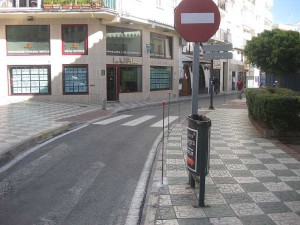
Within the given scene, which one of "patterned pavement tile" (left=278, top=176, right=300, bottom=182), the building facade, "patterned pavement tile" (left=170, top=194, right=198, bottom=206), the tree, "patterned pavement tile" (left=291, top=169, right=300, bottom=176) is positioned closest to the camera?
"patterned pavement tile" (left=170, top=194, right=198, bottom=206)

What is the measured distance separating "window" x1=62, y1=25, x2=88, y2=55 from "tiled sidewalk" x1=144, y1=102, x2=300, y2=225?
50.1ft

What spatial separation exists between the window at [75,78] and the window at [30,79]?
101 cm

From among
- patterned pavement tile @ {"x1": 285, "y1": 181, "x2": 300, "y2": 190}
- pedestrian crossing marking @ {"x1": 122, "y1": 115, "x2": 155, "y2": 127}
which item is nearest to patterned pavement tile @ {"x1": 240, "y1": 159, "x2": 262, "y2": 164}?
patterned pavement tile @ {"x1": 285, "y1": 181, "x2": 300, "y2": 190}

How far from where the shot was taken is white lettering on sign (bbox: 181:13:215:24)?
19.3 feet

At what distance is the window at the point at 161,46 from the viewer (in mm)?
28719

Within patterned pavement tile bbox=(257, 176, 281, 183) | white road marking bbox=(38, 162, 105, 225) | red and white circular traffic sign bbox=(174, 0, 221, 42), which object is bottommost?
white road marking bbox=(38, 162, 105, 225)

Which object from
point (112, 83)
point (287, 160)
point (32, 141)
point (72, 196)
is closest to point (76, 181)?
point (72, 196)

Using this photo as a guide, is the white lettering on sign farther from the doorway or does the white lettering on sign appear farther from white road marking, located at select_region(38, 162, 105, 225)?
the doorway

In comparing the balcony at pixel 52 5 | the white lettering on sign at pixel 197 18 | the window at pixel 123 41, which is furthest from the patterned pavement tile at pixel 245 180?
the window at pixel 123 41

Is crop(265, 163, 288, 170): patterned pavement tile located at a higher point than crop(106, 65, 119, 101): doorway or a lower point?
lower

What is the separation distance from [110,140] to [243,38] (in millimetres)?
47046

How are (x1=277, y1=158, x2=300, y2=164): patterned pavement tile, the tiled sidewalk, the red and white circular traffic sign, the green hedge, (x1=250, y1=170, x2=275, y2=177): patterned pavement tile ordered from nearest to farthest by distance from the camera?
the tiled sidewalk, the red and white circular traffic sign, (x1=250, y1=170, x2=275, y2=177): patterned pavement tile, (x1=277, y1=158, x2=300, y2=164): patterned pavement tile, the green hedge

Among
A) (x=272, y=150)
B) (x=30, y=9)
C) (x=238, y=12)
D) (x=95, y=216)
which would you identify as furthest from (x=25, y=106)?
(x=238, y=12)

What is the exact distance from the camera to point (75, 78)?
2400 cm
